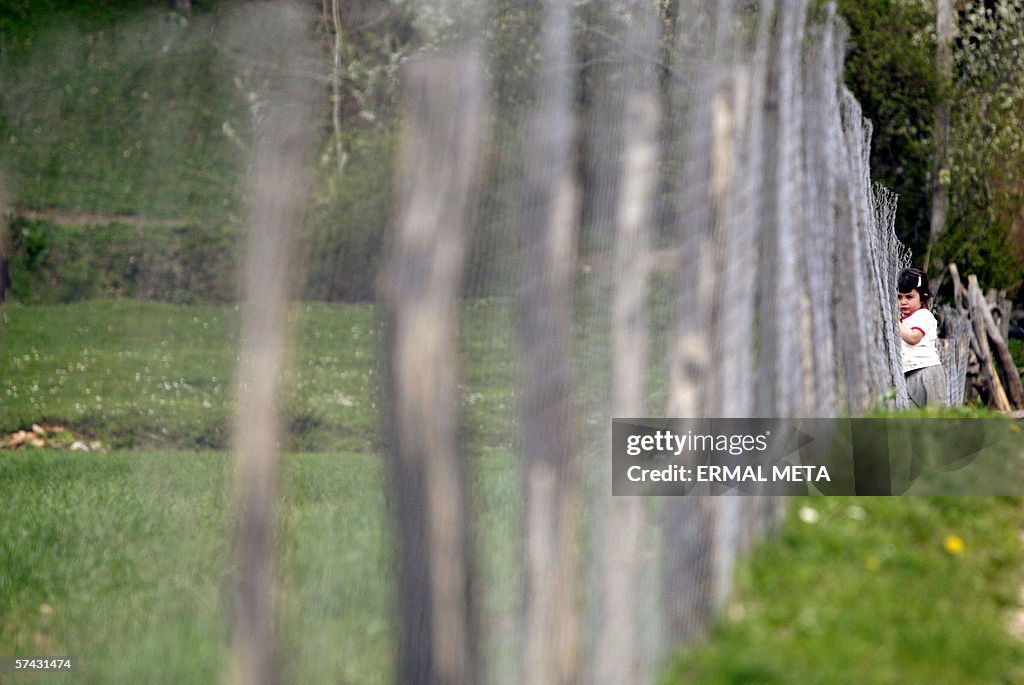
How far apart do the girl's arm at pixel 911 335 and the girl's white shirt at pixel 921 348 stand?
0.02 metres

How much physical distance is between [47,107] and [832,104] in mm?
3508

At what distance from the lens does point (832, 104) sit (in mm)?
5527

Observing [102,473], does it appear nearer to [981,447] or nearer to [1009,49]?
[981,447]

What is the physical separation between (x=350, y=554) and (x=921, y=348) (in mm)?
5360

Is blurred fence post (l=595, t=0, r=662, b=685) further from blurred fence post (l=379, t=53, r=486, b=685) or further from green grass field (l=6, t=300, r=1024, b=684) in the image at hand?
blurred fence post (l=379, t=53, r=486, b=685)

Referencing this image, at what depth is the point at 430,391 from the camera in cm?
283

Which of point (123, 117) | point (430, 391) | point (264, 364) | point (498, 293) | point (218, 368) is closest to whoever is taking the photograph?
point (430, 391)

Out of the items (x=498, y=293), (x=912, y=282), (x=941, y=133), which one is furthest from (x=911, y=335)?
(x=941, y=133)

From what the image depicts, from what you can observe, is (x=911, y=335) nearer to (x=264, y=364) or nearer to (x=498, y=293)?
(x=498, y=293)

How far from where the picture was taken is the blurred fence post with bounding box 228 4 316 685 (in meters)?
2.89

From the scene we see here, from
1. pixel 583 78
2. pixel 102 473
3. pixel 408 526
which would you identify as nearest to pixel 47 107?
pixel 102 473

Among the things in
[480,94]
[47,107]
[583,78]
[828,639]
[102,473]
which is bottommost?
[828,639]

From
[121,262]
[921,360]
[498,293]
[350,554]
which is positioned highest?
[921,360]

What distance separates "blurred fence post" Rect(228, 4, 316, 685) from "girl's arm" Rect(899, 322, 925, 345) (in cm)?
544
